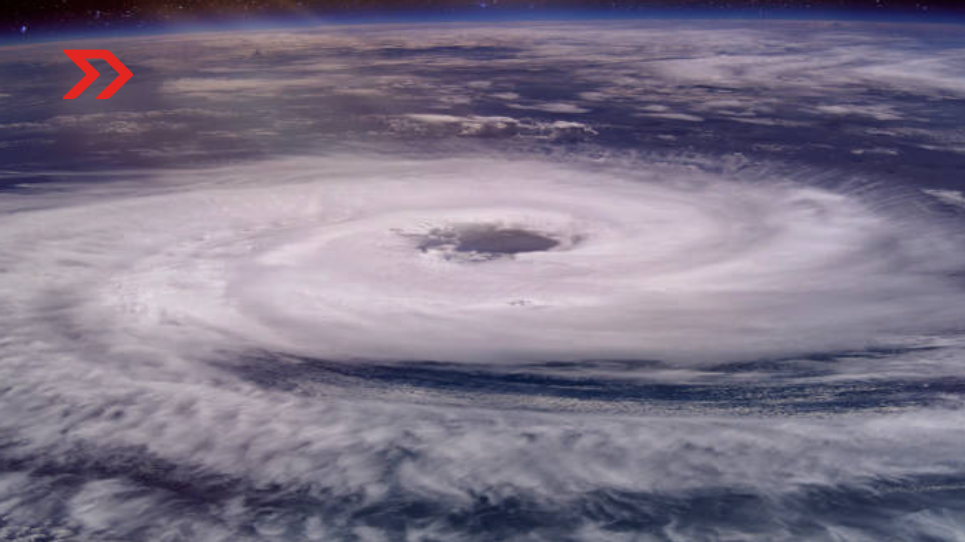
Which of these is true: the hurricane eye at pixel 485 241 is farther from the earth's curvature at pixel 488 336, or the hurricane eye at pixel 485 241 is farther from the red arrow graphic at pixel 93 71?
the red arrow graphic at pixel 93 71

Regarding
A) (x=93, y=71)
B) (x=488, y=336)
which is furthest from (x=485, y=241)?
(x=93, y=71)

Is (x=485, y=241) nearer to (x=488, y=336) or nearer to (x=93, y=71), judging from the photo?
(x=488, y=336)

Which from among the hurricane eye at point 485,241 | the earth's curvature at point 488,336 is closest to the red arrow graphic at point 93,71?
the earth's curvature at point 488,336

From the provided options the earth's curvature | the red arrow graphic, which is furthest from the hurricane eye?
the red arrow graphic

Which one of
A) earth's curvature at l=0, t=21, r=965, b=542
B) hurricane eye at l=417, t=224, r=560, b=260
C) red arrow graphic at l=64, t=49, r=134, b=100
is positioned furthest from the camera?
red arrow graphic at l=64, t=49, r=134, b=100

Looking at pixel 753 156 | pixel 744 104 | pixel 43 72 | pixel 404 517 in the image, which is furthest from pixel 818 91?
pixel 43 72

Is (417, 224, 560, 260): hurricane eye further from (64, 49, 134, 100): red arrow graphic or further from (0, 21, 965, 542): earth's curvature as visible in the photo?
(64, 49, 134, 100): red arrow graphic
